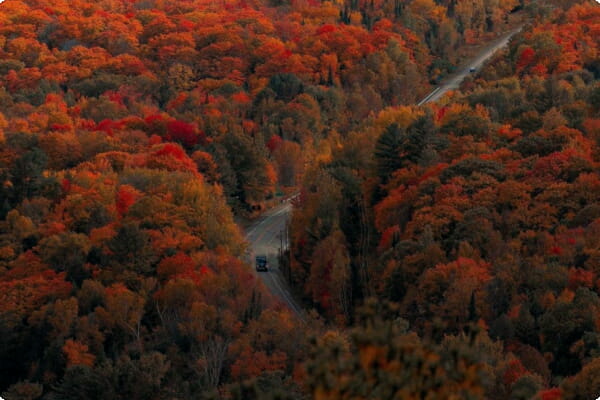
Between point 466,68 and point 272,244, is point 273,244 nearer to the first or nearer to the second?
point 272,244

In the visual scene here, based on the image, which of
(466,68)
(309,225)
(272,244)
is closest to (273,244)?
(272,244)

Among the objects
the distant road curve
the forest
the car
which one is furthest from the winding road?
the distant road curve

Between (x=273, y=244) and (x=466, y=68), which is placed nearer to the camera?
(x=273, y=244)

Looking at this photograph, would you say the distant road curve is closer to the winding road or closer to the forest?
the forest

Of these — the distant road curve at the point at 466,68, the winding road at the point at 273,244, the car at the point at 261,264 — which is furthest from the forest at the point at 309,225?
the car at the point at 261,264

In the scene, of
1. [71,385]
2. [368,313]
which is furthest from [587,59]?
[368,313]

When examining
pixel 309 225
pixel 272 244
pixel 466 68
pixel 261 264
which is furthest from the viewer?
pixel 466 68
